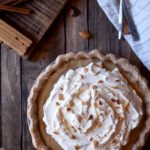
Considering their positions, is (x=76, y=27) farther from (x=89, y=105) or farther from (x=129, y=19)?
(x=89, y=105)

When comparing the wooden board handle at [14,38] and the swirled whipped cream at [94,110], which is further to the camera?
the wooden board handle at [14,38]

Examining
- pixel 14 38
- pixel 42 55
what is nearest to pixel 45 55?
pixel 42 55

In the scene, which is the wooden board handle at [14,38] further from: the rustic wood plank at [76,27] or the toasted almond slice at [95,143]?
the toasted almond slice at [95,143]

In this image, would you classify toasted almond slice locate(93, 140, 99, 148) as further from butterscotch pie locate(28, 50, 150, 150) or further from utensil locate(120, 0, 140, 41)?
utensil locate(120, 0, 140, 41)

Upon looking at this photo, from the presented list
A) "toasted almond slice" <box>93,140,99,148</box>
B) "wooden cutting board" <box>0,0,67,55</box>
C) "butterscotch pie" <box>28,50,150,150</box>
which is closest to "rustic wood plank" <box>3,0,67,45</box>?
"wooden cutting board" <box>0,0,67,55</box>

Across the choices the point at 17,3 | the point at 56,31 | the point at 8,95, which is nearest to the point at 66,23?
the point at 56,31

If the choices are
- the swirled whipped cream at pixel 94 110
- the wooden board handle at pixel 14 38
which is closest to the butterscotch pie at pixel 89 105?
the swirled whipped cream at pixel 94 110
